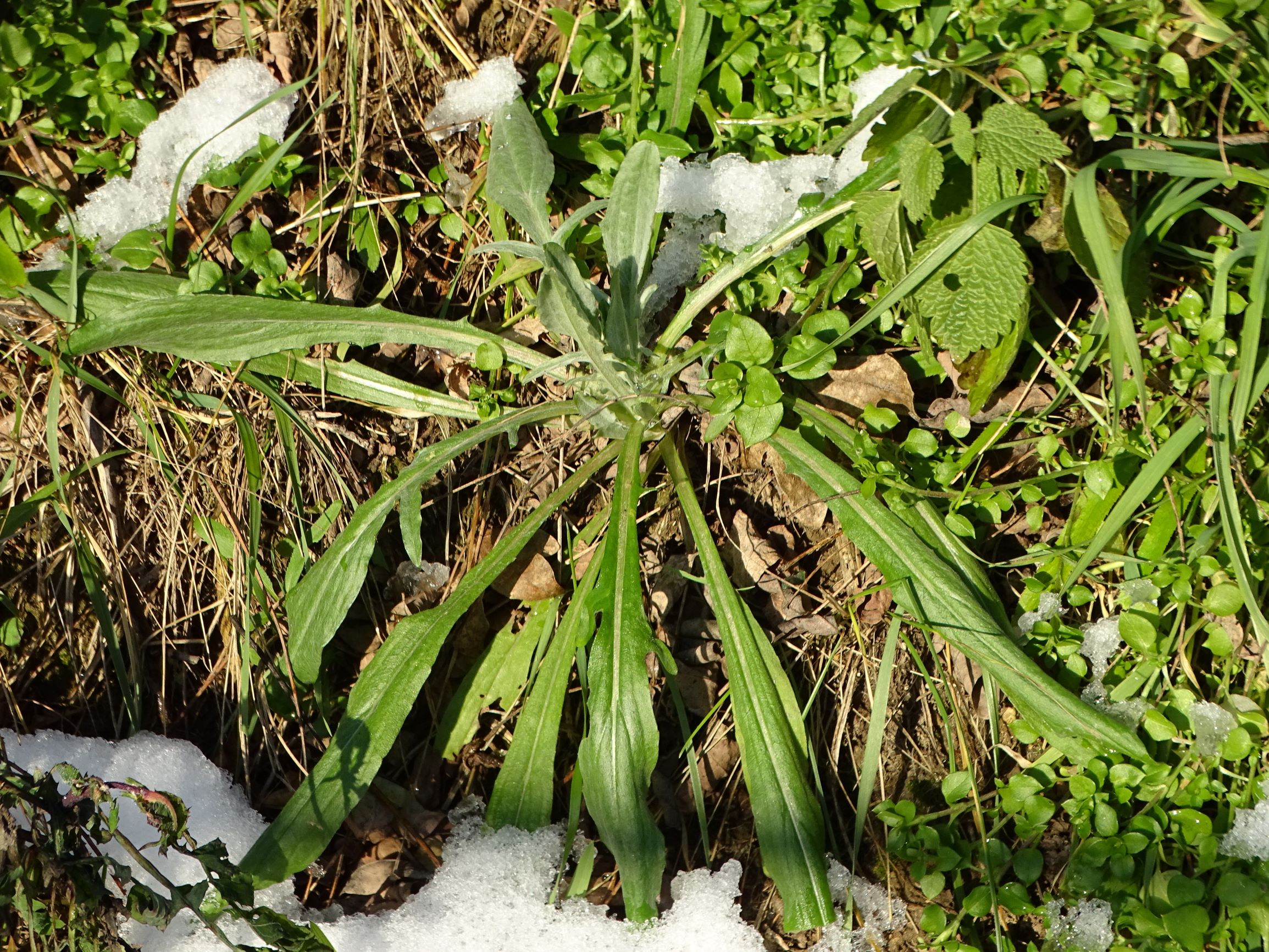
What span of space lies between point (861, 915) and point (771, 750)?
1.05 feet

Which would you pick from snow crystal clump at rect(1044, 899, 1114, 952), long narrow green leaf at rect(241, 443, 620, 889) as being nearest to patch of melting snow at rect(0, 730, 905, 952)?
long narrow green leaf at rect(241, 443, 620, 889)

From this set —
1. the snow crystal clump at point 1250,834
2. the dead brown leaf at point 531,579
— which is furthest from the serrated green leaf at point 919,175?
the snow crystal clump at point 1250,834

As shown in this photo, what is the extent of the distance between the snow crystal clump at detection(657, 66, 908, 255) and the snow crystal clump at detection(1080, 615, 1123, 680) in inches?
36.3

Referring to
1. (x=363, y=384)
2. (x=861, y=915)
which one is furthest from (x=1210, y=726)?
(x=363, y=384)

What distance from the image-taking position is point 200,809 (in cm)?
183

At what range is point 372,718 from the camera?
5.91ft

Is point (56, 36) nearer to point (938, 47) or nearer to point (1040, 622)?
point (938, 47)

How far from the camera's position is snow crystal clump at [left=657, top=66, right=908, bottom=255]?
1.87 metres

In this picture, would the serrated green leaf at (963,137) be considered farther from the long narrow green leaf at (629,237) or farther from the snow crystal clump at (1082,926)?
the snow crystal clump at (1082,926)

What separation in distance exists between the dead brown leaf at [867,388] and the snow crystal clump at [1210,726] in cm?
70

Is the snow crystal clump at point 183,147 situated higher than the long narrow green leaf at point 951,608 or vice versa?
the snow crystal clump at point 183,147

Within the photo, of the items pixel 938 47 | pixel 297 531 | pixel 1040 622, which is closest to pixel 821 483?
pixel 1040 622

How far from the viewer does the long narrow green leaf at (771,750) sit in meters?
1.67

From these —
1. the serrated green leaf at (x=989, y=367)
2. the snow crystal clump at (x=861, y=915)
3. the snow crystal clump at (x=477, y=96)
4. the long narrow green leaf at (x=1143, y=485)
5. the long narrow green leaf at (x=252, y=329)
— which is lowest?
the snow crystal clump at (x=861, y=915)
